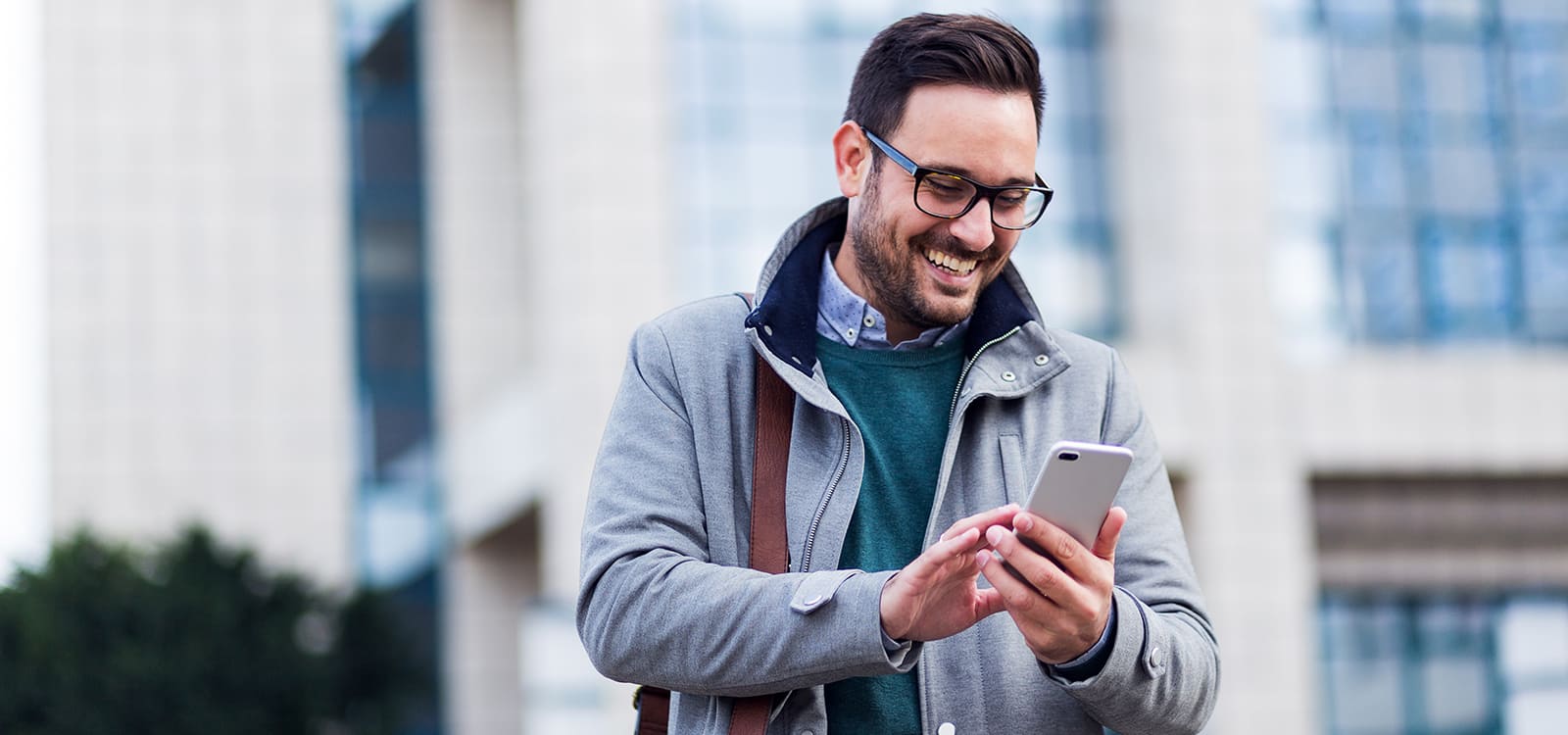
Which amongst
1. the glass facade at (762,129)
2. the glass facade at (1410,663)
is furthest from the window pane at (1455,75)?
the glass facade at (1410,663)

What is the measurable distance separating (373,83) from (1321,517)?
51.3ft

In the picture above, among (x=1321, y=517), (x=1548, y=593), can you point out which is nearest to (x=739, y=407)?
(x=1321, y=517)

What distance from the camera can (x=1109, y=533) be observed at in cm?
249

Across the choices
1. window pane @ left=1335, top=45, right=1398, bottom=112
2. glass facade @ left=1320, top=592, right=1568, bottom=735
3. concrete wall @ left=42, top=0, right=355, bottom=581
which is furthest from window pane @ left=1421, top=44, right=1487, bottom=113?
concrete wall @ left=42, top=0, right=355, bottom=581

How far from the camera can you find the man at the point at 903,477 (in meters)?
2.52

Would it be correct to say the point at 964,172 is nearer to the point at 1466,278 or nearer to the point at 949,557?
the point at 949,557

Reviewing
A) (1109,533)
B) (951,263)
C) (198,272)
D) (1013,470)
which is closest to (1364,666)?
(198,272)

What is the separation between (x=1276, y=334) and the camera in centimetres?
2148

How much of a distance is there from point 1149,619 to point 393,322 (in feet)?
89.6

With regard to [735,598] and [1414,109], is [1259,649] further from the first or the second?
[735,598]

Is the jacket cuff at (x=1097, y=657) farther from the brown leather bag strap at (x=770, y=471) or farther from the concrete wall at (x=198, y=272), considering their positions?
the concrete wall at (x=198, y=272)

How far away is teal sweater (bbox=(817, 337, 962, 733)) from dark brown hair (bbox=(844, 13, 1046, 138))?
350mm

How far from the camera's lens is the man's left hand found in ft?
7.89

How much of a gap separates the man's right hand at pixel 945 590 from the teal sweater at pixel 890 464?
0.73ft
